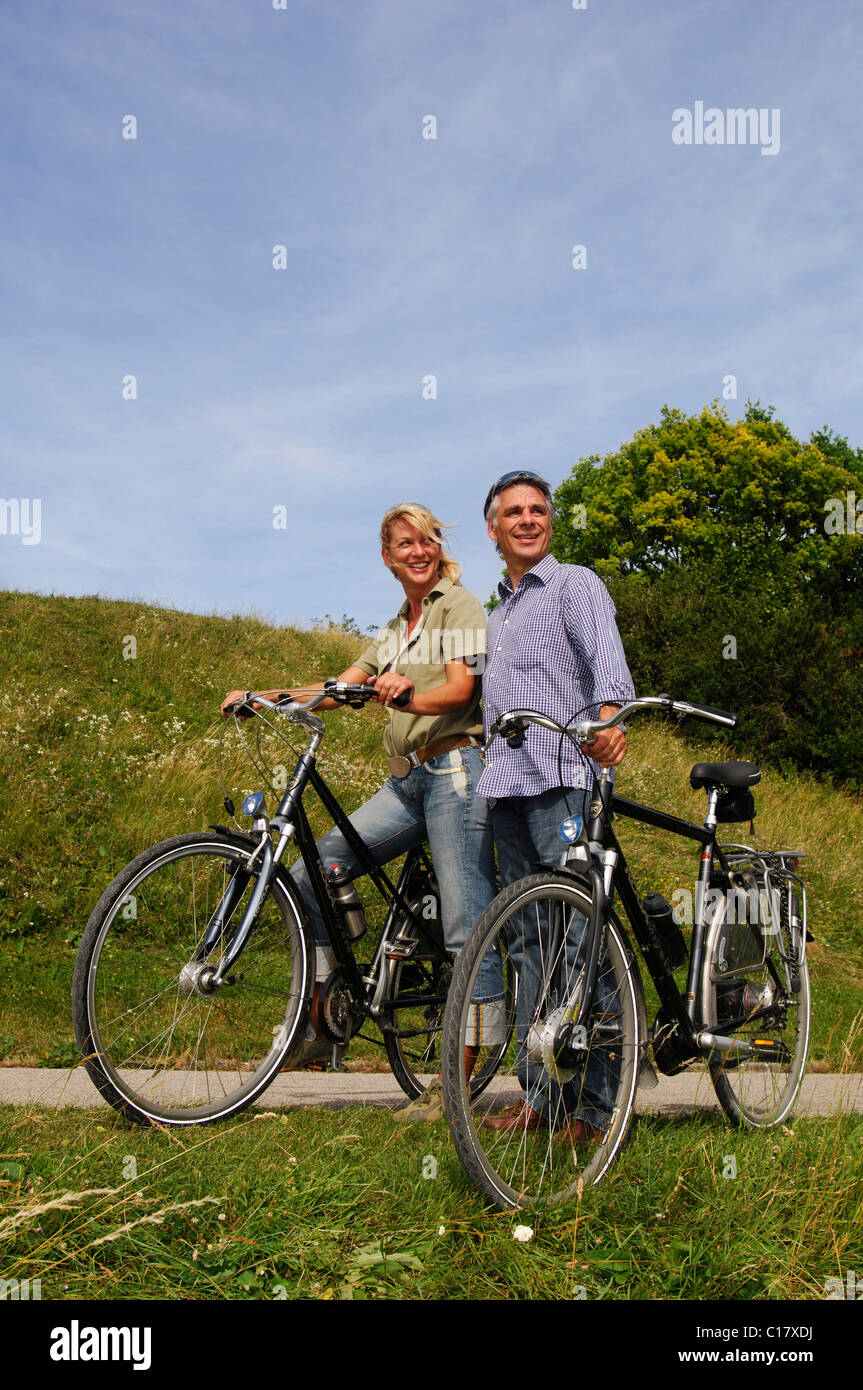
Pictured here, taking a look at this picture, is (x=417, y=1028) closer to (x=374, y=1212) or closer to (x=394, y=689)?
(x=394, y=689)

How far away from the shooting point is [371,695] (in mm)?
3861

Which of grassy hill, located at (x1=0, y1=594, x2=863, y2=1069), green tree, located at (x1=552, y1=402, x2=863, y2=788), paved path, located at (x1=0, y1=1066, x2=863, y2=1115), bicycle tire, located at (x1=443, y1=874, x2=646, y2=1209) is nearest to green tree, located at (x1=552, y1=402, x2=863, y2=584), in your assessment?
green tree, located at (x1=552, y1=402, x2=863, y2=788)

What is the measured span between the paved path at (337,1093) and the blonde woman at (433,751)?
0.60 metres

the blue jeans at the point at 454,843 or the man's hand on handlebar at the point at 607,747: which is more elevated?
the man's hand on handlebar at the point at 607,747

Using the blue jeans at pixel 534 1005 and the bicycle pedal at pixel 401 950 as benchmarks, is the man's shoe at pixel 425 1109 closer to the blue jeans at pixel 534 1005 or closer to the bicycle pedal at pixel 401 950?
the bicycle pedal at pixel 401 950

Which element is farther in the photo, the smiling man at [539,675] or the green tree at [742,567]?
the green tree at [742,567]

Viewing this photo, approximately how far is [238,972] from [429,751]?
44.7 inches

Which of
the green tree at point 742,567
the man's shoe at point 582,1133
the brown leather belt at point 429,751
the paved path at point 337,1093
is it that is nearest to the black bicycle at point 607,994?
the man's shoe at point 582,1133

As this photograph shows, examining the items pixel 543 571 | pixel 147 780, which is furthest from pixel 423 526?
pixel 147 780

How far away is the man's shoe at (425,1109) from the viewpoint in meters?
3.86

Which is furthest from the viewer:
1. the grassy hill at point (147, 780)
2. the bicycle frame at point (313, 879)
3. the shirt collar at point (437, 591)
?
the grassy hill at point (147, 780)

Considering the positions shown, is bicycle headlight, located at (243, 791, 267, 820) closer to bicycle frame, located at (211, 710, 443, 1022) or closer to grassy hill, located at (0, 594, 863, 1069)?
bicycle frame, located at (211, 710, 443, 1022)

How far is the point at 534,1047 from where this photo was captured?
10.3 feet

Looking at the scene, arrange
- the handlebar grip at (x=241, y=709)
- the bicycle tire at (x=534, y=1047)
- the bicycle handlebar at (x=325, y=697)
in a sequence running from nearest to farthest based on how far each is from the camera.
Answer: the bicycle tire at (x=534, y=1047)
the bicycle handlebar at (x=325, y=697)
the handlebar grip at (x=241, y=709)
